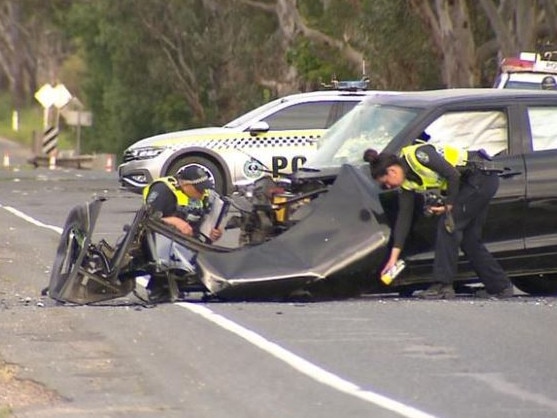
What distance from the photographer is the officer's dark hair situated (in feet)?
40.7

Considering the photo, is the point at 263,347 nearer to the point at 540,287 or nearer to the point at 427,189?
the point at 427,189

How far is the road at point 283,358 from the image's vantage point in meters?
8.64

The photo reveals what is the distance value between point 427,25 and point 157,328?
28.5 metres

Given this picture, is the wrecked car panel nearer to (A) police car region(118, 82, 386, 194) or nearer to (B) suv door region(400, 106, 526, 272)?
(B) suv door region(400, 106, 526, 272)

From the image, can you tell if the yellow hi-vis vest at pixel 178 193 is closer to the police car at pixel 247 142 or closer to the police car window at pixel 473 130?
the police car window at pixel 473 130

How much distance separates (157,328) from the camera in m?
11.1

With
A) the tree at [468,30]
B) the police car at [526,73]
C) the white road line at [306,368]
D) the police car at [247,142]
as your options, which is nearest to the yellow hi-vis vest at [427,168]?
the white road line at [306,368]

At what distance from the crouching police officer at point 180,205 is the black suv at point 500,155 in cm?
84

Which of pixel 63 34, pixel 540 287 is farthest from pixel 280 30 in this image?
pixel 540 287

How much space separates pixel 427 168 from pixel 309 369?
11.1 feet

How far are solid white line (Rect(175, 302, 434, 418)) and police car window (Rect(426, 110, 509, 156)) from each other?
2.71 m

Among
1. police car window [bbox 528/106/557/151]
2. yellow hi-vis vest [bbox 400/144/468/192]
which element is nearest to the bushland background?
police car window [bbox 528/106/557/151]

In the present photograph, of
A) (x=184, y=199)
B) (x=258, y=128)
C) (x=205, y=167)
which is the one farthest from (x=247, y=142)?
(x=184, y=199)

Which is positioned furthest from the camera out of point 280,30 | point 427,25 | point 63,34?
point 63,34
